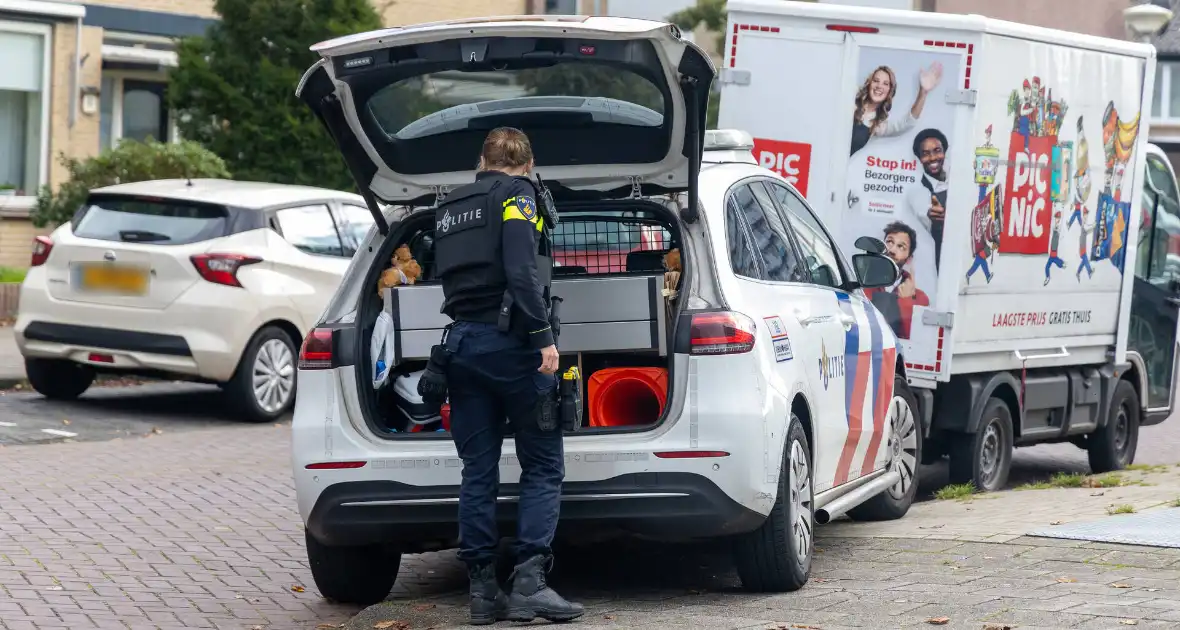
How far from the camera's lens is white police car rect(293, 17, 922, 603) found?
20.5 ft

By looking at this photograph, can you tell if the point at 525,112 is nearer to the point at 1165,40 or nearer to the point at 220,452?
the point at 220,452

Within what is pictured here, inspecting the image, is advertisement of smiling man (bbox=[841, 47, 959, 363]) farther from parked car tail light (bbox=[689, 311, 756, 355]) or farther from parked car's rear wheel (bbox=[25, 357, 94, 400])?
parked car's rear wheel (bbox=[25, 357, 94, 400])

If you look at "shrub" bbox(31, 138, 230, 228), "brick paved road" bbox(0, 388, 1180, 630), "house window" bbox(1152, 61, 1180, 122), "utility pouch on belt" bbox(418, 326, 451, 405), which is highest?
"house window" bbox(1152, 61, 1180, 122)

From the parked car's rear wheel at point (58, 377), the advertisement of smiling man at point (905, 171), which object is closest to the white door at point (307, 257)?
the parked car's rear wheel at point (58, 377)

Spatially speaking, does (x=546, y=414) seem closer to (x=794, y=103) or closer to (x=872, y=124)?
(x=872, y=124)

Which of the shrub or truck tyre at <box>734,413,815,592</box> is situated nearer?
truck tyre at <box>734,413,815,592</box>

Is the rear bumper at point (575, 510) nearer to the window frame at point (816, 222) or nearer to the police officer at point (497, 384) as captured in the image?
the police officer at point (497, 384)

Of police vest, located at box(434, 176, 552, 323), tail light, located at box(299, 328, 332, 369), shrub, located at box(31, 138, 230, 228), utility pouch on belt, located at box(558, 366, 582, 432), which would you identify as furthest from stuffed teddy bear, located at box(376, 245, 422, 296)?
shrub, located at box(31, 138, 230, 228)

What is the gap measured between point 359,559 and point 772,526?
1623 millimetres

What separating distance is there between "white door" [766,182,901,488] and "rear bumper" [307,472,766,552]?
1.05m

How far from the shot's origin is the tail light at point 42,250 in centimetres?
1251

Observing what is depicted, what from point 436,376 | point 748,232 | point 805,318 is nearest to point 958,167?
point 805,318

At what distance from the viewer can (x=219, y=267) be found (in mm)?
12242

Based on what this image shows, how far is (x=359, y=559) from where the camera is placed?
690cm
